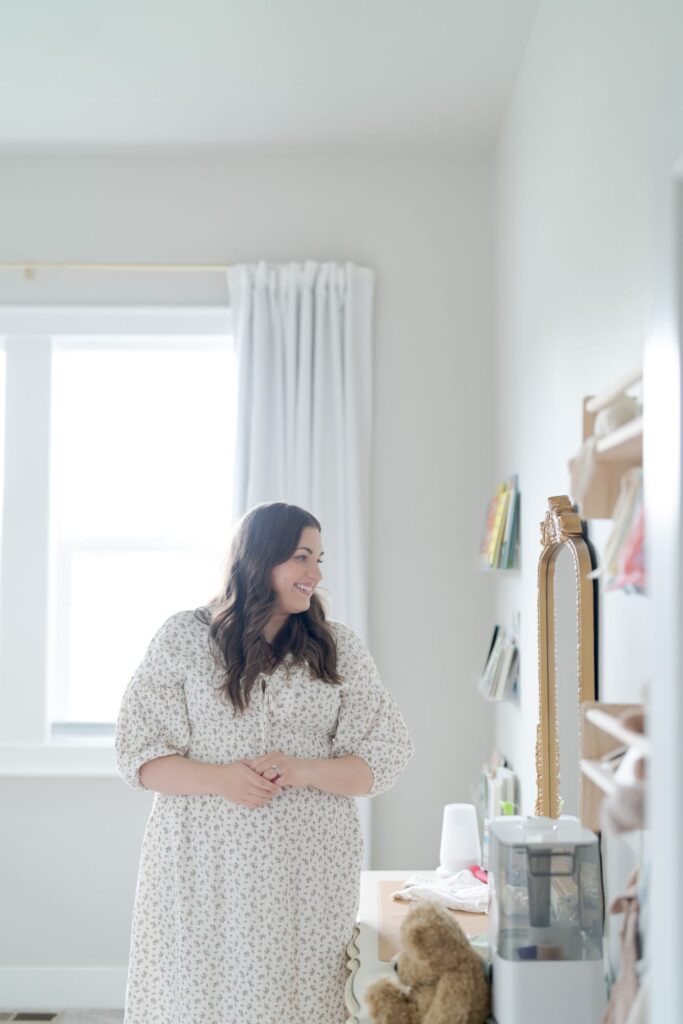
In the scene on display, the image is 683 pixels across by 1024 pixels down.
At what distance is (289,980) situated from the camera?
2.14m

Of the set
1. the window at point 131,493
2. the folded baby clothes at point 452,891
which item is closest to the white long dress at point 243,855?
the folded baby clothes at point 452,891

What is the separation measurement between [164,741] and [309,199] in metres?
2.14

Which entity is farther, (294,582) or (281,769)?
(294,582)

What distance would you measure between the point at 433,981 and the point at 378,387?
2.21 meters

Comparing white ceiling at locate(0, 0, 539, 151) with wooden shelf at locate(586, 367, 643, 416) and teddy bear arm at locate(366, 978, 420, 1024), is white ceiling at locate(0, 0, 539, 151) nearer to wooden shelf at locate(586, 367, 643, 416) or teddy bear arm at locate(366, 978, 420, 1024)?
wooden shelf at locate(586, 367, 643, 416)

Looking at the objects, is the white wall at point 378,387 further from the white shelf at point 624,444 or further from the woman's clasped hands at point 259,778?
the white shelf at point 624,444

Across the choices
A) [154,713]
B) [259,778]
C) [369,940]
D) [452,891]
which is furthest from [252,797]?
[452,891]

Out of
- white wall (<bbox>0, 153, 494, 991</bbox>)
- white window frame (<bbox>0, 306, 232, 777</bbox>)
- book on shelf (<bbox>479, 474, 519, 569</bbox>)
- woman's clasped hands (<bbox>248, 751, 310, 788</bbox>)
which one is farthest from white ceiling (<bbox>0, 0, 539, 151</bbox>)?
woman's clasped hands (<bbox>248, 751, 310, 788</bbox>)

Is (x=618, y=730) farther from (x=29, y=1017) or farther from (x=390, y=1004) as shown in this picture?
(x=29, y=1017)

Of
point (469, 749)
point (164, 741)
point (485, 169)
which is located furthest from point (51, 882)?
point (485, 169)

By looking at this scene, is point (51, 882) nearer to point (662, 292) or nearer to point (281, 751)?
point (281, 751)

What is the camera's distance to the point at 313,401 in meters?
3.56

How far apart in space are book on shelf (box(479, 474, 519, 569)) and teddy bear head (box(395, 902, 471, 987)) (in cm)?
133

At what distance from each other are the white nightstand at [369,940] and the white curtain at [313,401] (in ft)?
3.34
